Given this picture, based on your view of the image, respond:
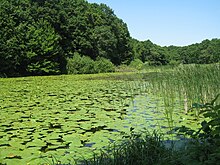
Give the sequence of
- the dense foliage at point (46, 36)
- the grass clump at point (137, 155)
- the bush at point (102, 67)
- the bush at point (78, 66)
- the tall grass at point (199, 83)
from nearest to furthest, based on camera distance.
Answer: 1. the grass clump at point (137, 155)
2. the tall grass at point (199, 83)
3. the dense foliage at point (46, 36)
4. the bush at point (78, 66)
5. the bush at point (102, 67)

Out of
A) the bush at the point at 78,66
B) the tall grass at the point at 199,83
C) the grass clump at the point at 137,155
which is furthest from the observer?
the bush at the point at 78,66

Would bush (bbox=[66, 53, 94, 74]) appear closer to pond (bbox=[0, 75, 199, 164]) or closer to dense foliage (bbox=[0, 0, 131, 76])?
dense foliage (bbox=[0, 0, 131, 76])

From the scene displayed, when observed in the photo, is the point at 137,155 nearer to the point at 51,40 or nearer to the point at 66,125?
the point at 66,125

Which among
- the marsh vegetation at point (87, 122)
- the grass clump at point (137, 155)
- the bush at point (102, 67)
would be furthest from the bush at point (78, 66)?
the grass clump at point (137, 155)

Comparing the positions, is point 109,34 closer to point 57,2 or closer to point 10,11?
point 57,2

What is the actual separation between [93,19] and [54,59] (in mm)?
17529

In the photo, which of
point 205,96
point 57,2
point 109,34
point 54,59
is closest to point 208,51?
point 109,34

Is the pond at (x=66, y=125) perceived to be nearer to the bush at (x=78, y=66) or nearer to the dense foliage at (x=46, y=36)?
the dense foliage at (x=46, y=36)

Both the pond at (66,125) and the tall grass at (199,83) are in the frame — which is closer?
the pond at (66,125)

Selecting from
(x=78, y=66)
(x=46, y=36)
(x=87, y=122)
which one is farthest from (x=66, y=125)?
(x=78, y=66)

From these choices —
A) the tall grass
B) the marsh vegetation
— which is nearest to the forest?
the tall grass

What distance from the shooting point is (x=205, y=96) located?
6.54m

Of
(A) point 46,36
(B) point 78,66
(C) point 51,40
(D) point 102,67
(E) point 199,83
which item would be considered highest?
(A) point 46,36

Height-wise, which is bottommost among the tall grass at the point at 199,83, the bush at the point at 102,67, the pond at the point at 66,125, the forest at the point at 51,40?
the pond at the point at 66,125
